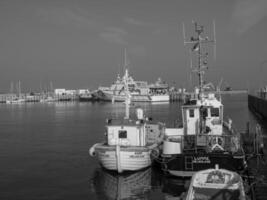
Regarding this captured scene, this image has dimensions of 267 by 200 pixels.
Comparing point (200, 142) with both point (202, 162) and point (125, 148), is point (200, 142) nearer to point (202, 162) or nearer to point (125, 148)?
point (202, 162)

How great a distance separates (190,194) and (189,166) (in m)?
5.53

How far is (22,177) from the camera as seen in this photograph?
71.2 ft

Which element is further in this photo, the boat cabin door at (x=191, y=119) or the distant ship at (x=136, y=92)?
the distant ship at (x=136, y=92)

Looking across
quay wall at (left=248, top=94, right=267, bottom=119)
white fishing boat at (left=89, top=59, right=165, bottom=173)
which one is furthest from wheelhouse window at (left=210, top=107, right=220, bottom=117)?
quay wall at (left=248, top=94, right=267, bottom=119)

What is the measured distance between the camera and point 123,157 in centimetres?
2042

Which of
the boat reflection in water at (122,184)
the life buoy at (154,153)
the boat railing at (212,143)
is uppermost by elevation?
the boat railing at (212,143)

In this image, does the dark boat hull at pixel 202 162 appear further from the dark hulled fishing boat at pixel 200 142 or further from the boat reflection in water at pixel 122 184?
the boat reflection in water at pixel 122 184

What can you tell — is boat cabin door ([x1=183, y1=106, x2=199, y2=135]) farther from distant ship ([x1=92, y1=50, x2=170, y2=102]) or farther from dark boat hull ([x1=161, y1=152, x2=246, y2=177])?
distant ship ([x1=92, y1=50, x2=170, y2=102])

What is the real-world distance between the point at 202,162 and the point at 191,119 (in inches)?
225

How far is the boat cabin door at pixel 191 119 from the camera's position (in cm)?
2295

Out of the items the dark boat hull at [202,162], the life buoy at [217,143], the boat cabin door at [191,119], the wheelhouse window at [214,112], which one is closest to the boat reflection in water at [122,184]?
the dark boat hull at [202,162]

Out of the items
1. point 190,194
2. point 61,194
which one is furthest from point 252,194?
point 61,194

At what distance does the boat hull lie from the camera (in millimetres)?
20359

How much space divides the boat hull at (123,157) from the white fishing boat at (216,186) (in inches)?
294
